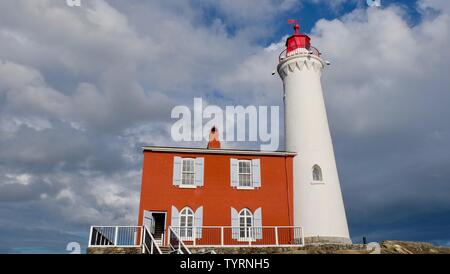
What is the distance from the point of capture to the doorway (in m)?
20.4

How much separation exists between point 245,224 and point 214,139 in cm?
601

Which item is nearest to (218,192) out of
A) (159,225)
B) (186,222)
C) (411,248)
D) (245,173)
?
(245,173)

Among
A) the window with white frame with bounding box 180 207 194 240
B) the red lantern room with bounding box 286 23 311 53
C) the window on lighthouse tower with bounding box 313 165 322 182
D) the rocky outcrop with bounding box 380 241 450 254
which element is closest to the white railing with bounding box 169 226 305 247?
the window with white frame with bounding box 180 207 194 240

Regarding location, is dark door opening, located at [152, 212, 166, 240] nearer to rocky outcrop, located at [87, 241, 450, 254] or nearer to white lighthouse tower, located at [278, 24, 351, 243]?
rocky outcrop, located at [87, 241, 450, 254]

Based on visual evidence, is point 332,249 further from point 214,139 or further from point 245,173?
point 214,139

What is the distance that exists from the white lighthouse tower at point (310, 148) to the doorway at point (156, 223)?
7.97 meters

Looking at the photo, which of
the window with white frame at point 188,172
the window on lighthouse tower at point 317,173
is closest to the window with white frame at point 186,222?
the window with white frame at point 188,172

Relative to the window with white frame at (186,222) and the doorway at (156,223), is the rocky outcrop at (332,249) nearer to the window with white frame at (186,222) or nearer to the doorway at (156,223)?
the window with white frame at (186,222)

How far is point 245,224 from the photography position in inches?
838
